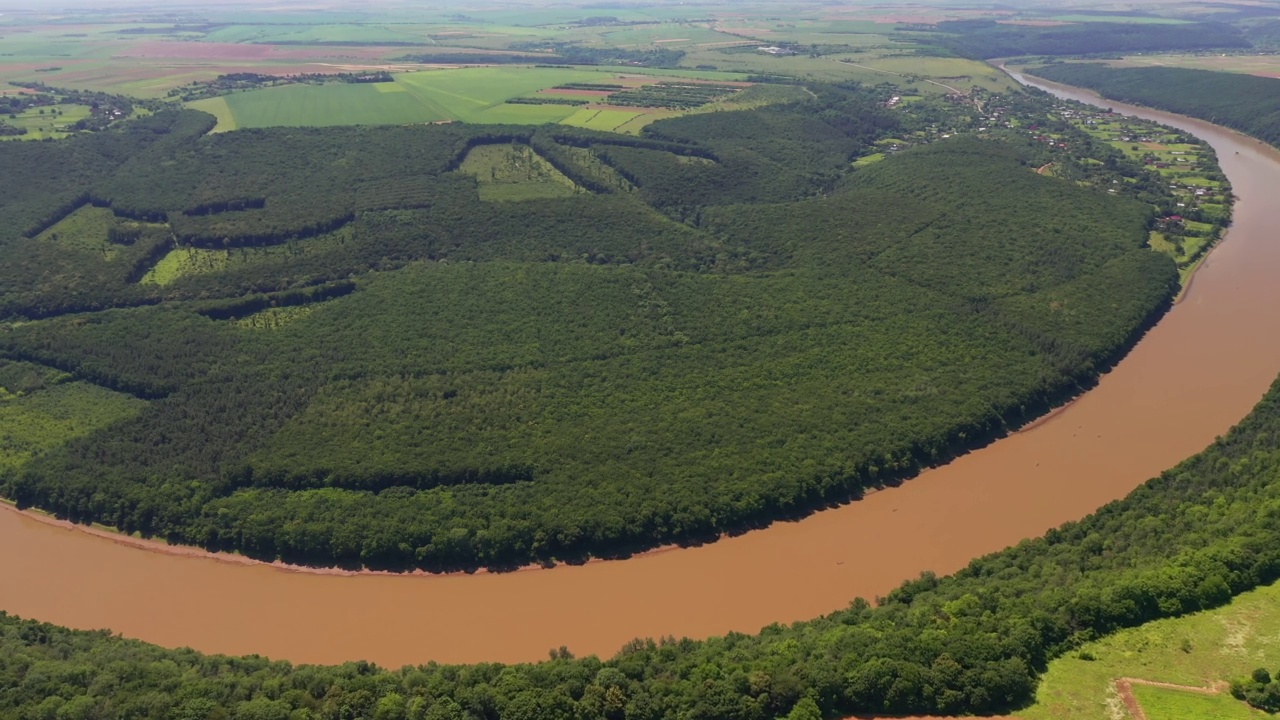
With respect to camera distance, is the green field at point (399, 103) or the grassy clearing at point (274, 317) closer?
the grassy clearing at point (274, 317)

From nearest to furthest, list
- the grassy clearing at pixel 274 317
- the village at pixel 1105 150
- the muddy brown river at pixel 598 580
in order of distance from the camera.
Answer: the muddy brown river at pixel 598 580
the grassy clearing at pixel 274 317
the village at pixel 1105 150

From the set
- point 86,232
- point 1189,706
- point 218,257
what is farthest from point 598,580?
point 86,232

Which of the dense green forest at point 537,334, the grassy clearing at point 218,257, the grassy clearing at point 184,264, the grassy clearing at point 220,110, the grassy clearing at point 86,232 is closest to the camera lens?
the dense green forest at point 537,334

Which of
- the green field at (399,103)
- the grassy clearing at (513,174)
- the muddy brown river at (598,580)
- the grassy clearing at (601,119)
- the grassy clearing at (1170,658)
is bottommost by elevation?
the muddy brown river at (598,580)

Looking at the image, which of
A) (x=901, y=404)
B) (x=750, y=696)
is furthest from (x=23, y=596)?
(x=901, y=404)

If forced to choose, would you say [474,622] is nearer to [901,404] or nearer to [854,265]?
[901,404]

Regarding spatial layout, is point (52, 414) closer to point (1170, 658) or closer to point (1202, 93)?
point (1170, 658)

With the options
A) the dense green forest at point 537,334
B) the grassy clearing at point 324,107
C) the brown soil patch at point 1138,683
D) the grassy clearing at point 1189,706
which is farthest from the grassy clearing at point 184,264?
the grassy clearing at point 1189,706

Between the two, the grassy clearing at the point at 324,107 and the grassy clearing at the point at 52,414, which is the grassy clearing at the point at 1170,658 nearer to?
the grassy clearing at the point at 52,414
